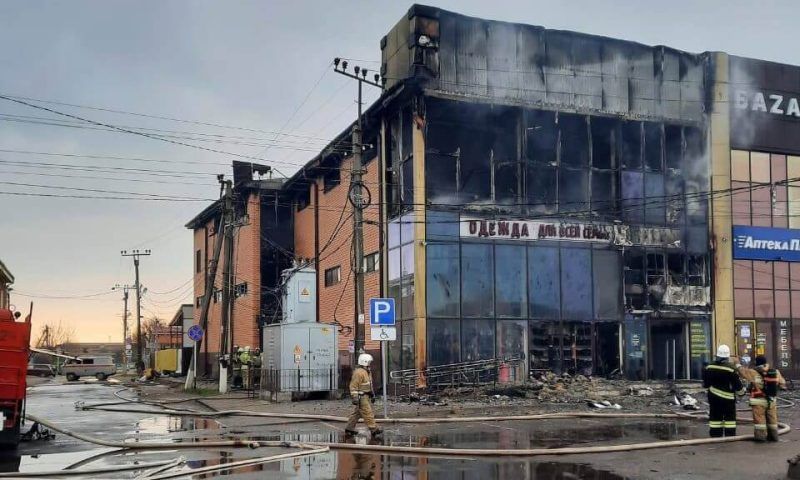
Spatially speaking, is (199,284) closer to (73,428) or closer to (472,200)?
(472,200)

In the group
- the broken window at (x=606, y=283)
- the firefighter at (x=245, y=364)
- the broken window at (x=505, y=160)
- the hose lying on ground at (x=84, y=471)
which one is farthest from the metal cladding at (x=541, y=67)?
the hose lying on ground at (x=84, y=471)

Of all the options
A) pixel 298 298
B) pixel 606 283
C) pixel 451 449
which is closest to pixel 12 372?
→ pixel 451 449

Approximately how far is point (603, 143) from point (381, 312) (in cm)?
1407

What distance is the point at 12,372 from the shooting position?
42.7ft

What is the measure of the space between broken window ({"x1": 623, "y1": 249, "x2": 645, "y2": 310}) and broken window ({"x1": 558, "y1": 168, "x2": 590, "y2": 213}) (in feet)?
8.41

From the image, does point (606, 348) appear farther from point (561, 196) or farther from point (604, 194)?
point (561, 196)

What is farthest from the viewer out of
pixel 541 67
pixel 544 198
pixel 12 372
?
pixel 541 67

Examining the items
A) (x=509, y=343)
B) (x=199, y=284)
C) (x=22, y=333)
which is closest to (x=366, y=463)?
(x=22, y=333)

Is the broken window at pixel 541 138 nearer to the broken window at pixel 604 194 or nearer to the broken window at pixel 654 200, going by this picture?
the broken window at pixel 604 194

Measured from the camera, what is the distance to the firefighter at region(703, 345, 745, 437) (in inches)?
531

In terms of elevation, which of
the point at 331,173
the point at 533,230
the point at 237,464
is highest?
the point at 331,173

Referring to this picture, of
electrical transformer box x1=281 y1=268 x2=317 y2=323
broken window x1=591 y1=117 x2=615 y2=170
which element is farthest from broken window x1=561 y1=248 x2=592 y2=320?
electrical transformer box x1=281 y1=268 x2=317 y2=323

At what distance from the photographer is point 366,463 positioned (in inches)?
480

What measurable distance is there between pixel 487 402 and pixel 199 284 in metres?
35.8
